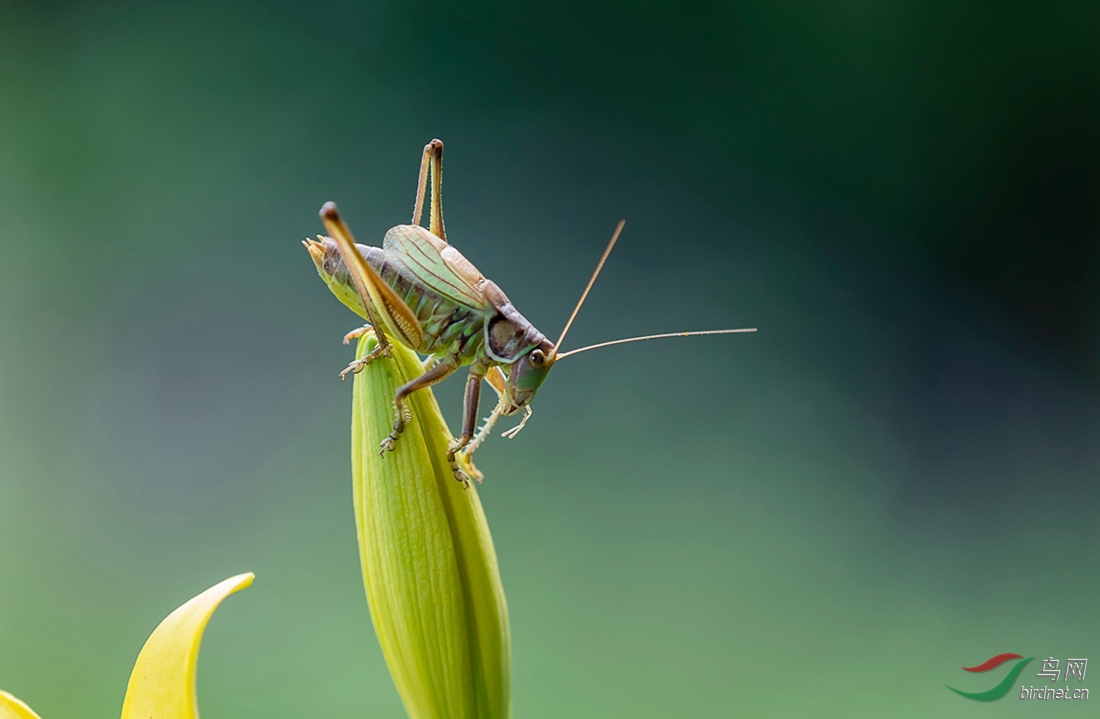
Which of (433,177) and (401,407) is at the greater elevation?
(433,177)

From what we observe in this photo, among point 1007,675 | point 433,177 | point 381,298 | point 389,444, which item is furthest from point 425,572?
point 1007,675

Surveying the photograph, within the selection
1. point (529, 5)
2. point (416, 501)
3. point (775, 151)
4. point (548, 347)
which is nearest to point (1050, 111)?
point (775, 151)

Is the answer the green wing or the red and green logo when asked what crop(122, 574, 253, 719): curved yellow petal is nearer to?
the green wing

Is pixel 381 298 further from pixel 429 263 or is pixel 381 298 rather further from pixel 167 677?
pixel 167 677

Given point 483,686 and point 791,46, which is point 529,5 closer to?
point 791,46

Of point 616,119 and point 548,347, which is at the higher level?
point 616,119

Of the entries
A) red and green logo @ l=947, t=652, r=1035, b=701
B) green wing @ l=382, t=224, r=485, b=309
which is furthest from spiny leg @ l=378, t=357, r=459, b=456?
red and green logo @ l=947, t=652, r=1035, b=701
